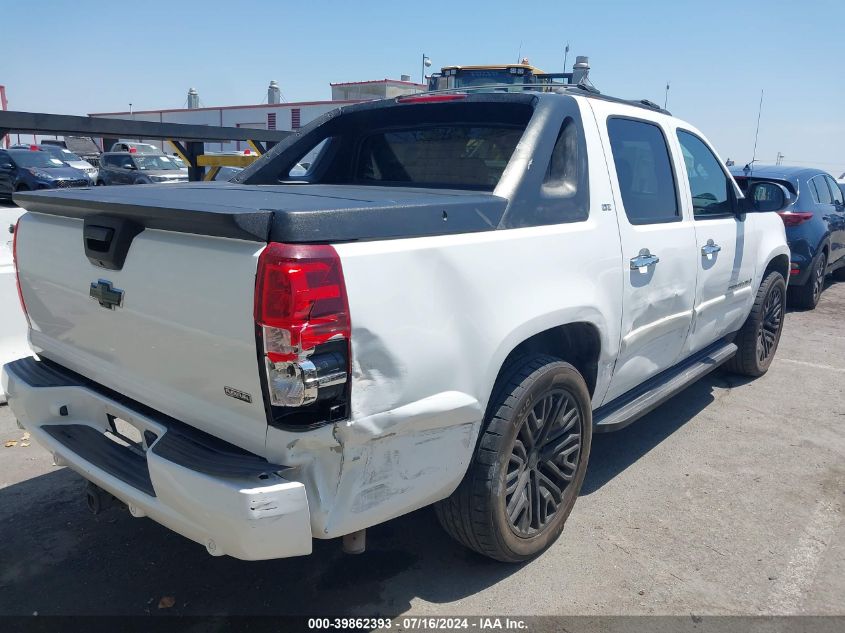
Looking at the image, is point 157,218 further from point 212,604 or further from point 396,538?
point 396,538

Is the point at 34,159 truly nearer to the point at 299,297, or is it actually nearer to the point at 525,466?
the point at 525,466

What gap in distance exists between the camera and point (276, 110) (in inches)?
1452

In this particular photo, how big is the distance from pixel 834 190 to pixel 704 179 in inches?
248

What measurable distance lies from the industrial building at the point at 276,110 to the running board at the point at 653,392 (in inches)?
1132

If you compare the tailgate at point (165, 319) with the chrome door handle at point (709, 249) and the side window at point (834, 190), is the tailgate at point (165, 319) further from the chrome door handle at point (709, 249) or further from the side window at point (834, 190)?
the side window at point (834, 190)

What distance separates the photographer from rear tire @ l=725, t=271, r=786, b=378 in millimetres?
5270

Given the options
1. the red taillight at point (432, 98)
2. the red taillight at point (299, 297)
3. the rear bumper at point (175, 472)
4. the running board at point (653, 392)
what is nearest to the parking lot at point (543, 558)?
the running board at point (653, 392)

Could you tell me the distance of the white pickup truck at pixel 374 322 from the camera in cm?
199

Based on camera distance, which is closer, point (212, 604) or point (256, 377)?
point (256, 377)

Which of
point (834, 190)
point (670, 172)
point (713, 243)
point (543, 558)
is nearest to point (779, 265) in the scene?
point (713, 243)

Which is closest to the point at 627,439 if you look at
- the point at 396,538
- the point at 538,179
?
the point at 396,538

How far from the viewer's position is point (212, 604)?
270 centimetres

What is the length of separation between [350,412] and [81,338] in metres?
1.35

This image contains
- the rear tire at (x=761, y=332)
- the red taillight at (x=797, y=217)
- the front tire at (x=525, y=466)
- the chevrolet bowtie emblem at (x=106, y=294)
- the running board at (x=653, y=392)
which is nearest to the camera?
the chevrolet bowtie emblem at (x=106, y=294)
